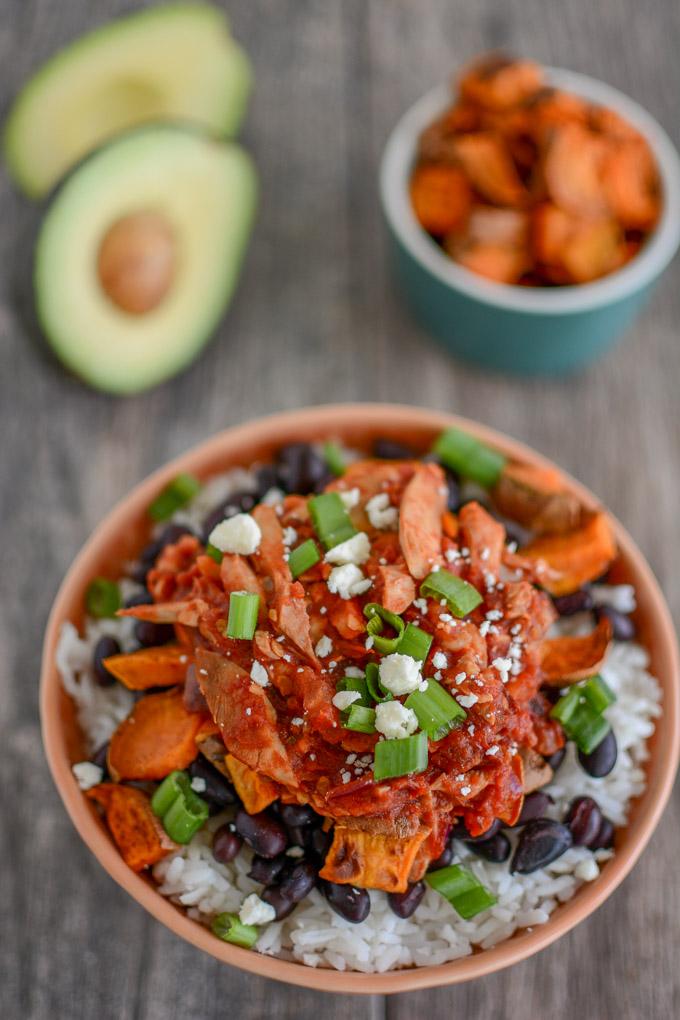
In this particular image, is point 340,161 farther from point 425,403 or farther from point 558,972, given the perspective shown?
point 558,972

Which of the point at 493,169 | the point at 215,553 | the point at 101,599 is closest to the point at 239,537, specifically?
the point at 215,553

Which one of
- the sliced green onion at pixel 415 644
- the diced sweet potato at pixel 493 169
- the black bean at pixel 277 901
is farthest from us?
the diced sweet potato at pixel 493 169

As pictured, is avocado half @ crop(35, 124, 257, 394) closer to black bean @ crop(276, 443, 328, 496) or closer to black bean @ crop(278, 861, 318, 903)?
black bean @ crop(276, 443, 328, 496)

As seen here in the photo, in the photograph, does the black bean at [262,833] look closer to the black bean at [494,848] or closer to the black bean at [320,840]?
the black bean at [320,840]

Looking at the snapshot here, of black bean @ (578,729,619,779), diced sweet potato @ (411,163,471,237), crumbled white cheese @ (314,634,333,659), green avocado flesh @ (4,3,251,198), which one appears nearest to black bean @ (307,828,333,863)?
crumbled white cheese @ (314,634,333,659)

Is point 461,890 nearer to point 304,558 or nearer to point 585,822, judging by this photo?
point 585,822

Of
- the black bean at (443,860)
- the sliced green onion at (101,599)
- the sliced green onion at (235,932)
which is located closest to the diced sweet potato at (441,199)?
the sliced green onion at (101,599)

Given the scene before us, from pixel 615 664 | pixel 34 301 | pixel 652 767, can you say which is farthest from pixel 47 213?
pixel 652 767
